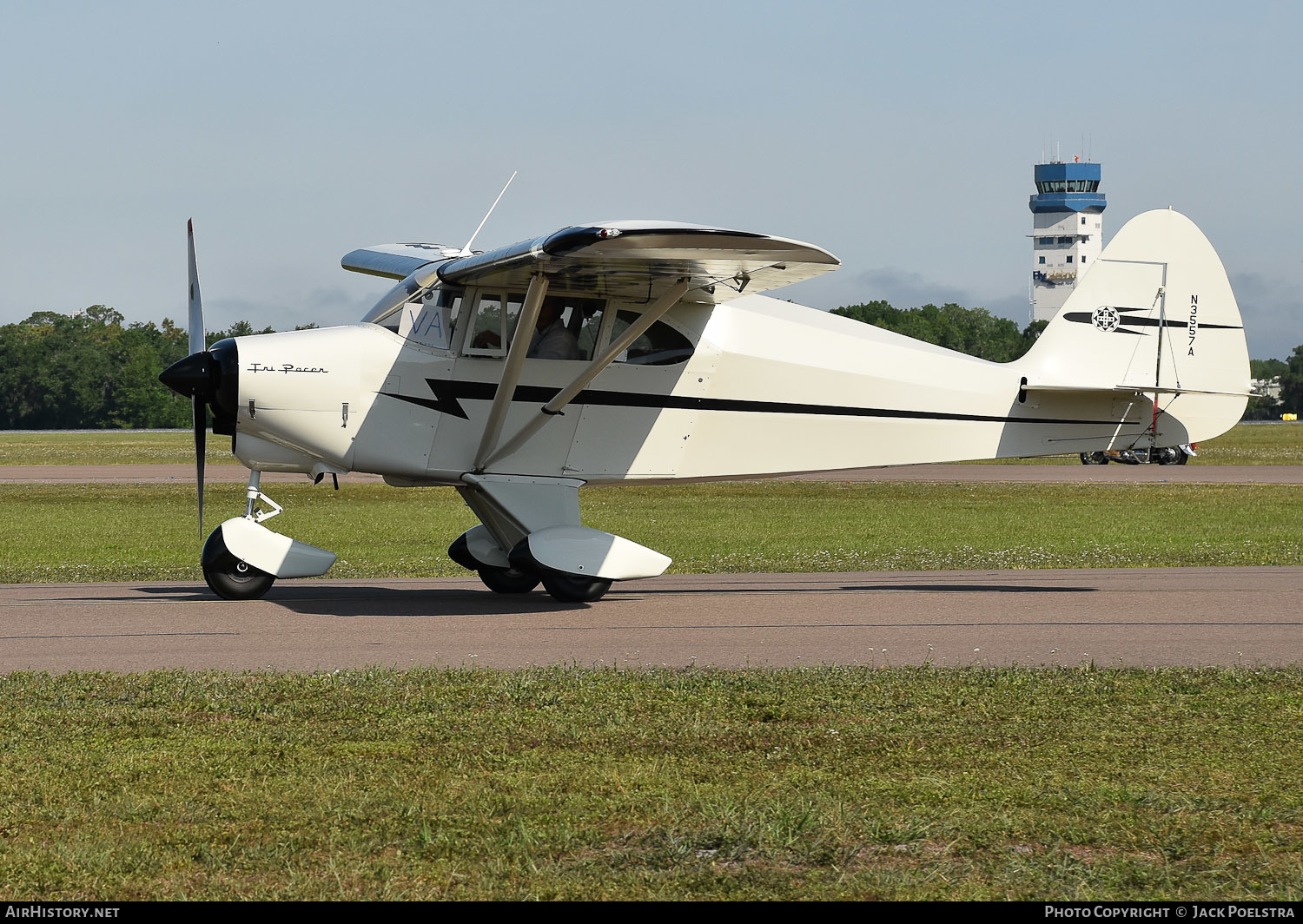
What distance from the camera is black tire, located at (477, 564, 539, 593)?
1362 cm

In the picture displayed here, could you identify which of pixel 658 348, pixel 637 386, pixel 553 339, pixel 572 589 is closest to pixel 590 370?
pixel 553 339

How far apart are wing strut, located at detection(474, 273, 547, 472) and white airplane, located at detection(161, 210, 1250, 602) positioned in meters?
0.02

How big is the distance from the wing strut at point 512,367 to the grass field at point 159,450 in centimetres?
3522

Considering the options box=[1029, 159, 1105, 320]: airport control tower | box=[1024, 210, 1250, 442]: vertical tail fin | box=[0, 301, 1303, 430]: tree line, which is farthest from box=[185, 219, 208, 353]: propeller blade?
box=[1029, 159, 1105, 320]: airport control tower

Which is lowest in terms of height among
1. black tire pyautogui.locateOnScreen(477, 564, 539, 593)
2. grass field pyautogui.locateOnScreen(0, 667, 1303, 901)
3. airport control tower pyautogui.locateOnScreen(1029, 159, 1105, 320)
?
black tire pyautogui.locateOnScreen(477, 564, 539, 593)

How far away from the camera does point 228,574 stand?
12.5m

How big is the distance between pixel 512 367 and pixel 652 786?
6.78 metres

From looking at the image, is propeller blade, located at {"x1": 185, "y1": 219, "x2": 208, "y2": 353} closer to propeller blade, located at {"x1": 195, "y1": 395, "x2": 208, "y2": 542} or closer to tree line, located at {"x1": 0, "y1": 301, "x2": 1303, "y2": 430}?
propeller blade, located at {"x1": 195, "y1": 395, "x2": 208, "y2": 542}

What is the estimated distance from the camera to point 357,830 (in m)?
5.20

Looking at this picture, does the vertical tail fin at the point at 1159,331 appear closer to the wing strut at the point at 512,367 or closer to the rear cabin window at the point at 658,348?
the rear cabin window at the point at 658,348

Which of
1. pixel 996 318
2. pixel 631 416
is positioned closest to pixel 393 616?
pixel 631 416

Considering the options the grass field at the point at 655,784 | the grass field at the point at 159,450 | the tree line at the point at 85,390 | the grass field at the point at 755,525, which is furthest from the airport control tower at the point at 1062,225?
the grass field at the point at 655,784

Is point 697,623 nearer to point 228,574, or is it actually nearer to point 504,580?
point 504,580

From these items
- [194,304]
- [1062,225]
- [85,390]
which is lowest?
[85,390]
